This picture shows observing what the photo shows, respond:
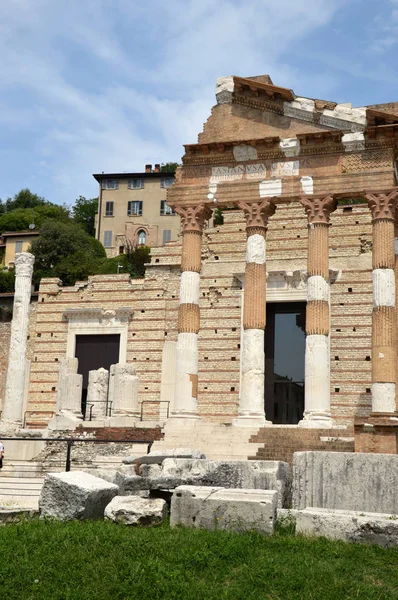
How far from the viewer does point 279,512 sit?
10445 mm

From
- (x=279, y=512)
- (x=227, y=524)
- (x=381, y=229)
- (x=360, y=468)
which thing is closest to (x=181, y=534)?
(x=227, y=524)

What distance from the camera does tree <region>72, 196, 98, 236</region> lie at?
7181cm

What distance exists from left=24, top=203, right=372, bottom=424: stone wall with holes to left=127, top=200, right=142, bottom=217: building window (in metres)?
31.0

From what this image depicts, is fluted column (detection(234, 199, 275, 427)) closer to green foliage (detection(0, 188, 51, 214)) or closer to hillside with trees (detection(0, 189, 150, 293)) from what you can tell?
hillside with trees (detection(0, 189, 150, 293))

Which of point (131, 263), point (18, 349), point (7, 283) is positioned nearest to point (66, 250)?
point (131, 263)

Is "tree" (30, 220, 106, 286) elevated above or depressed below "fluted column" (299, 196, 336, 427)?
above

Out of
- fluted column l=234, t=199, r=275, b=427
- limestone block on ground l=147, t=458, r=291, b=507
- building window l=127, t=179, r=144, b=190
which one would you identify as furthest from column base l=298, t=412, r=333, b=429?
building window l=127, t=179, r=144, b=190

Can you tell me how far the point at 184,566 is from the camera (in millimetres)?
8258

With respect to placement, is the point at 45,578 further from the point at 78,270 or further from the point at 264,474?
the point at 78,270

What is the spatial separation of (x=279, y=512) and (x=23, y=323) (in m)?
20.1

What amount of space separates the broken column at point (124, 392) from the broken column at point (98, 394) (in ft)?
3.73

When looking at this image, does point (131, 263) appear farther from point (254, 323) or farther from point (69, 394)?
point (254, 323)

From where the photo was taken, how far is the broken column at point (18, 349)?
28.2 m

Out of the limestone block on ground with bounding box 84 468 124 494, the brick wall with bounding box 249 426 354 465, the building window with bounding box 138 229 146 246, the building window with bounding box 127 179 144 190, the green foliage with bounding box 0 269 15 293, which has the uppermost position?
the building window with bounding box 127 179 144 190
